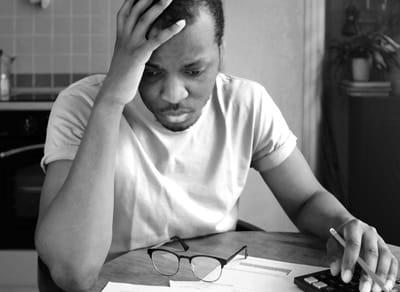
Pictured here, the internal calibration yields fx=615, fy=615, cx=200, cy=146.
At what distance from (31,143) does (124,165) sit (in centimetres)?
160

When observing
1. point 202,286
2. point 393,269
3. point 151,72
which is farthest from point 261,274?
point 151,72

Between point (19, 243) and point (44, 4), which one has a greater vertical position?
point (44, 4)

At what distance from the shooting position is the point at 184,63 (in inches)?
44.7

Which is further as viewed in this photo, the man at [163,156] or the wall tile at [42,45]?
the wall tile at [42,45]

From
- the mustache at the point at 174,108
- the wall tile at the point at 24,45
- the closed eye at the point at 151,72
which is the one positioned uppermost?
the wall tile at the point at 24,45

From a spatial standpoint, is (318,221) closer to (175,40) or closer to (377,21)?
(175,40)

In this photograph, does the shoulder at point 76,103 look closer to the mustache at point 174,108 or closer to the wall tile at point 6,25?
the mustache at point 174,108

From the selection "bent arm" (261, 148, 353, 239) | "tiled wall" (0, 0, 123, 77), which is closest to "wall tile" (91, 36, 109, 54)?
"tiled wall" (0, 0, 123, 77)

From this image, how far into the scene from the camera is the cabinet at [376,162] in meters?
2.61

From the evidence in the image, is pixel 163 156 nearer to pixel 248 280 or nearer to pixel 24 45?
pixel 248 280

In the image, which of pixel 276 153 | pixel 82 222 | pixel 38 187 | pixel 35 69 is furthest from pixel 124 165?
pixel 35 69

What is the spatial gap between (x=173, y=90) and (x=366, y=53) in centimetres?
203

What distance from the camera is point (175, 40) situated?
112 cm

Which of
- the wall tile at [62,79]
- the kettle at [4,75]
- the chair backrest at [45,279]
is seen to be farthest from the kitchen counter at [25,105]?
the chair backrest at [45,279]
